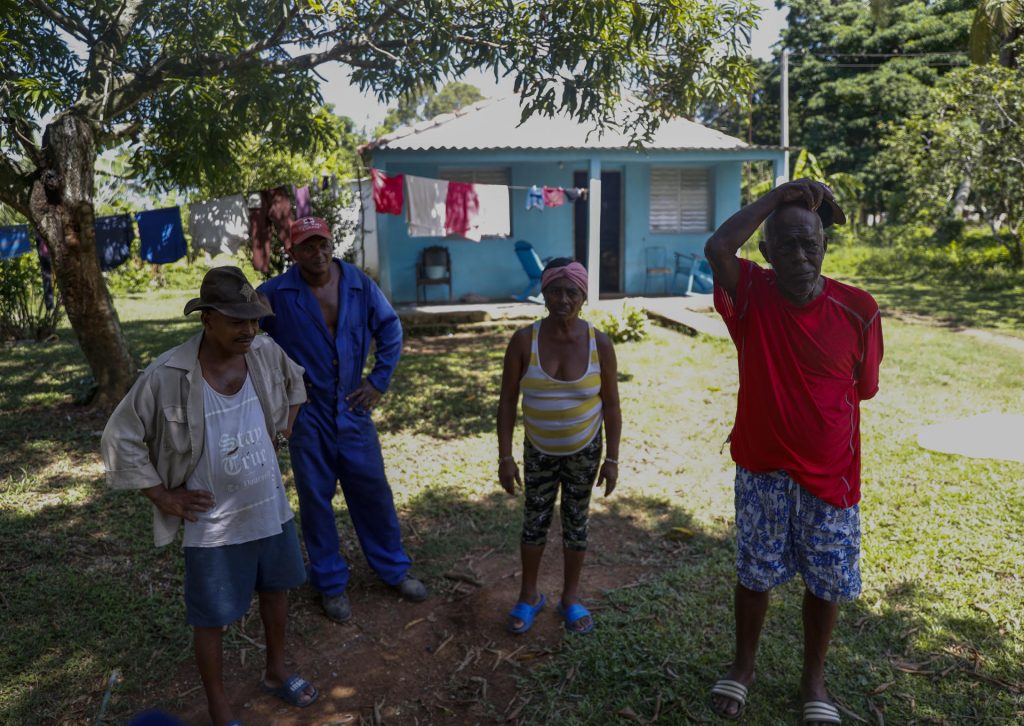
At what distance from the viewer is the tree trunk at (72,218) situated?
621 cm

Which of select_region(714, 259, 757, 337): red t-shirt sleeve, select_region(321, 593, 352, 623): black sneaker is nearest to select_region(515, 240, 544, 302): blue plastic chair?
select_region(321, 593, 352, 623): black sneaker

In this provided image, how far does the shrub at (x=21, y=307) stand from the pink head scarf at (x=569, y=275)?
10398mm

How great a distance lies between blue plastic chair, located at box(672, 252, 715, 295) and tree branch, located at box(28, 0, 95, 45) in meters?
9.86

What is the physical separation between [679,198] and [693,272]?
4.64 ft

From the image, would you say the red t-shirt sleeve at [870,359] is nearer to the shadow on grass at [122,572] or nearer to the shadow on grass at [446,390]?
the shadow on grass at [122,572]

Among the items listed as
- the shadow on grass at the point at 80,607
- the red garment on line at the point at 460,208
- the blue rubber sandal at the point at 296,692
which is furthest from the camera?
the red garment on line at the point at 460,208

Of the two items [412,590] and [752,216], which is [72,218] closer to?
[412,590]

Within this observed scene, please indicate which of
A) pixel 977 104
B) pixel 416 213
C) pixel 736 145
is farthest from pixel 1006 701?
pixel 977 104

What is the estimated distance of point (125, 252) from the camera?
386 inches

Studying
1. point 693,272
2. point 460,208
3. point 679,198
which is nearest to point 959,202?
point 679,198

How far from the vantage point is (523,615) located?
133 inches

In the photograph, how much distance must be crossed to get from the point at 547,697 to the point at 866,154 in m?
29.1

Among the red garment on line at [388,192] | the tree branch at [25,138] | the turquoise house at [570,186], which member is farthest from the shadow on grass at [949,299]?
the tree branch at [25,138]

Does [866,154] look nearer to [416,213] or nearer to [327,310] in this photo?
[416,213]
